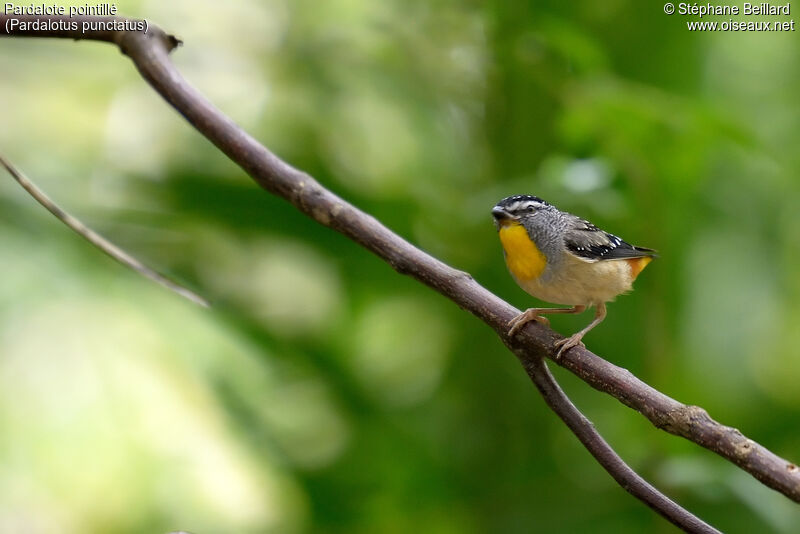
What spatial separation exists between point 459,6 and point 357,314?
1025 millimetres

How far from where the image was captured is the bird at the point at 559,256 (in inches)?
69.2

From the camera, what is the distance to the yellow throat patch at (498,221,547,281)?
1764 millimetres

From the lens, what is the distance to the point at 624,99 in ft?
6.07

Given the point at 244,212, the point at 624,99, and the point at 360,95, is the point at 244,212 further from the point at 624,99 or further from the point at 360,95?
the point at 624,99

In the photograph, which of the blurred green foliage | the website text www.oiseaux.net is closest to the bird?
the blurred green foliage

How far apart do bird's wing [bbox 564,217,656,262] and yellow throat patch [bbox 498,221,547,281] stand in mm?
89

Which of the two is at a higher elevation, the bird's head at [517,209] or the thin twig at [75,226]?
the bird's head at [517,209]

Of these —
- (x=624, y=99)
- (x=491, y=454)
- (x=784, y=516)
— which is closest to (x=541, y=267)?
(x=624, y=99)

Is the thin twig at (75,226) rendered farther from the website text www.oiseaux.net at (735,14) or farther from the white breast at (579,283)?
the website text www.oiseaux.net at (735,14)

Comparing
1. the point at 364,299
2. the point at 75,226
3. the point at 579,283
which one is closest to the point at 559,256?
the point at 579,283

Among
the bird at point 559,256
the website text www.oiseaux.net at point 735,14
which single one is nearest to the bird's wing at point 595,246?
the bird at point 559,256

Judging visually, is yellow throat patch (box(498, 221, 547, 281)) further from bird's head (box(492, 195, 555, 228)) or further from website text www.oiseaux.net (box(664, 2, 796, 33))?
website text www.oiseaux.net (box(664, 2, 796, 33))

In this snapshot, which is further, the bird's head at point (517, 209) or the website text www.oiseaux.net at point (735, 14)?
the website text www.oiseaux.net at point (735, 14)

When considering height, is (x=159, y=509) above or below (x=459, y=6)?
→ below
